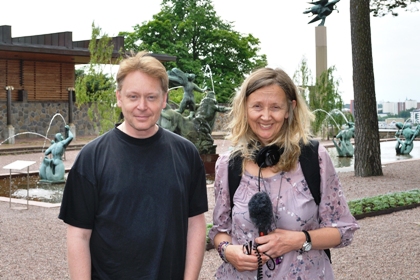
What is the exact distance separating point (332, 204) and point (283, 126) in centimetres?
41

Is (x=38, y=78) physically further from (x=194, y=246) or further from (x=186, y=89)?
(x=194, y=246)

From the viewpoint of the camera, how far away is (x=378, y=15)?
16.9m

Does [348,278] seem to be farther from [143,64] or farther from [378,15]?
[378,15]

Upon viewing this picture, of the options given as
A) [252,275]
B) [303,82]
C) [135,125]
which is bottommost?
[252,275]

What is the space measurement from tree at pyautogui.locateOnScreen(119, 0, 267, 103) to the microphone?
42978mm

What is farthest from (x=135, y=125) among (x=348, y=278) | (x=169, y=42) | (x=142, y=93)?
(x=169, y=42)

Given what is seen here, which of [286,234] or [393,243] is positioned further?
[393,243]

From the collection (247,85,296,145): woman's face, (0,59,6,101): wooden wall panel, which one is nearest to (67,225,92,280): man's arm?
(247,85,296,145): woman's face

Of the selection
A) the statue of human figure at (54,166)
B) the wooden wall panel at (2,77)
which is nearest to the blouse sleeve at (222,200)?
the statue of human figure at (54,166)

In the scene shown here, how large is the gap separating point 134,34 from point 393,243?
41.4 metres

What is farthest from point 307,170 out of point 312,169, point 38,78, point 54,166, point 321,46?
point 321,46

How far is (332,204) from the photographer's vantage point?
272 centimetres

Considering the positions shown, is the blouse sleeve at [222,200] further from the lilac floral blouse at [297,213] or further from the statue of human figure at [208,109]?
the statue of human figure at [208,109]

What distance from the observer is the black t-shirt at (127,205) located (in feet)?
8.57
